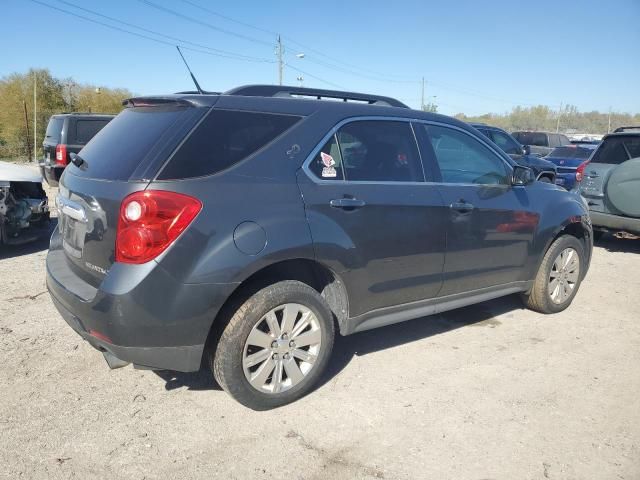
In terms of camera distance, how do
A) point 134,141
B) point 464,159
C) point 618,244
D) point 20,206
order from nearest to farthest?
point 134,141, point 464,159, point 20,206, point 618,244

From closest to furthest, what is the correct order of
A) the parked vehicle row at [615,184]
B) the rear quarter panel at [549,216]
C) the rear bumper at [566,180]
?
the rear quarter panel at [549,216] < the parked vehicle row at [615,184] < the rear bumper at [566,180]

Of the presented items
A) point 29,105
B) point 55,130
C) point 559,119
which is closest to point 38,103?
point 29,105

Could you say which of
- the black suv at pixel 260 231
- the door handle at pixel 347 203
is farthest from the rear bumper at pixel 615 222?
the door handle at pixel 347 203

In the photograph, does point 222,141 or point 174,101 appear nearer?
point 222,141

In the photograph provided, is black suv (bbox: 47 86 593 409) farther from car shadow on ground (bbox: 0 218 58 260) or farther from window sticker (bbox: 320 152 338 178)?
car shadow on ground (bbox: 0 218 58 260)

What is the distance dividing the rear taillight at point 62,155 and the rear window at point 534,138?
18312mm

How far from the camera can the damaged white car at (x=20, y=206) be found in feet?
20.1

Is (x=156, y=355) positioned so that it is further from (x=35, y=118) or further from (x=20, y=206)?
(x=35, y=118)

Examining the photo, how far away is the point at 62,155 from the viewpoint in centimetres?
986

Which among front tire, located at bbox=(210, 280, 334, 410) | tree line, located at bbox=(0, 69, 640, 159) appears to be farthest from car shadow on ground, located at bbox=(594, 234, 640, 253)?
tree line, located at bbox=(0, 69, 640, 159)

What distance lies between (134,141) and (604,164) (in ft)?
24.4

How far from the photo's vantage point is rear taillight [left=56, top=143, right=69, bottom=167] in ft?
32.4

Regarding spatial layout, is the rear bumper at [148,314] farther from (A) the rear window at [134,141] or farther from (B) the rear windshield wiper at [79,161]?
(B) the rear windshield wiper at [79,161]

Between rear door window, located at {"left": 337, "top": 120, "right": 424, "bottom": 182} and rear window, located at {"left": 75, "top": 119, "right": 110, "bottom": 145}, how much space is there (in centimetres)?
847
